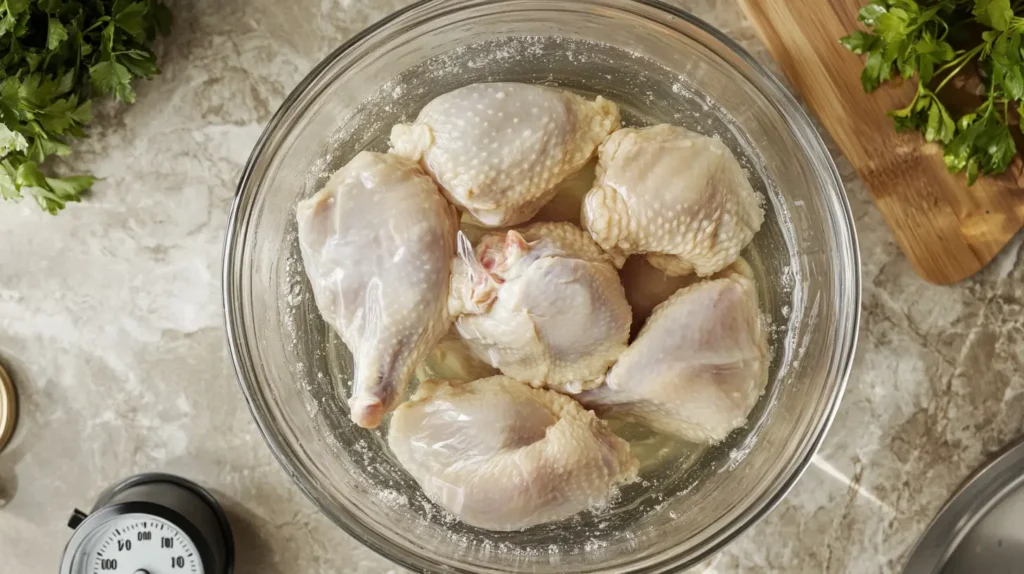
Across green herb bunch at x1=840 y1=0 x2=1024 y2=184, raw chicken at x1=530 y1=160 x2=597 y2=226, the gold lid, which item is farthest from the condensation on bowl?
the gold lid

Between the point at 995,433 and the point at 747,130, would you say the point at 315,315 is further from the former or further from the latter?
the point at 995,433

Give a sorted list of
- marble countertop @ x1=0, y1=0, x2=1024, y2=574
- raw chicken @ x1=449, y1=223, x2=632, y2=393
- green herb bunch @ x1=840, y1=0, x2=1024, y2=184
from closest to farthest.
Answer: raw chicken @ x1=449, y1=223, x2=632, y2=393, green herb bunch @ x1=840, y1=0, x2=1024, y2=184, marble countertop @ x1=0, y1=0, x2=1024, y2=574

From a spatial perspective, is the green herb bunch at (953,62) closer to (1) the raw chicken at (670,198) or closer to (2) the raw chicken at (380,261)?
(1) the raw chicken at (670,198)

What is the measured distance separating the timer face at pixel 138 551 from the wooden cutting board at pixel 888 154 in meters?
1.00

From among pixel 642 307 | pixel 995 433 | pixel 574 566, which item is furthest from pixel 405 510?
pixel 995 433

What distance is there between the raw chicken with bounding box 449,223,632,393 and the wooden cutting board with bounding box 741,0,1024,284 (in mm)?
402

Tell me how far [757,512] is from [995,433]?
0.44m

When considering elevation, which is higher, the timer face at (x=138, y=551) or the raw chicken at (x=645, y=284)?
the raw chicken at (x=645, y=284)

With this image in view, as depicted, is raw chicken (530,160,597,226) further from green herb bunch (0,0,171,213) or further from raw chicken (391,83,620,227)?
green herb bunch (0,0,171,213)

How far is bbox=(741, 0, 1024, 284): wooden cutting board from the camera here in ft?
3.48

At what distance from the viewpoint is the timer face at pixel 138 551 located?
1.04 metres

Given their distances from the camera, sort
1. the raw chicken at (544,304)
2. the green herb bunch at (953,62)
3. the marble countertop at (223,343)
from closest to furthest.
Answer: the raw chicken at (544,304) < the green herb bunch at (953,62) < the marble countertop at (223,343)

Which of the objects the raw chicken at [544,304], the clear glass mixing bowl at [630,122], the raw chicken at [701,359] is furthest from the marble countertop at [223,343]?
the raw chicken at [544,304]

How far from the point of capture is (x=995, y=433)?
1.13m
